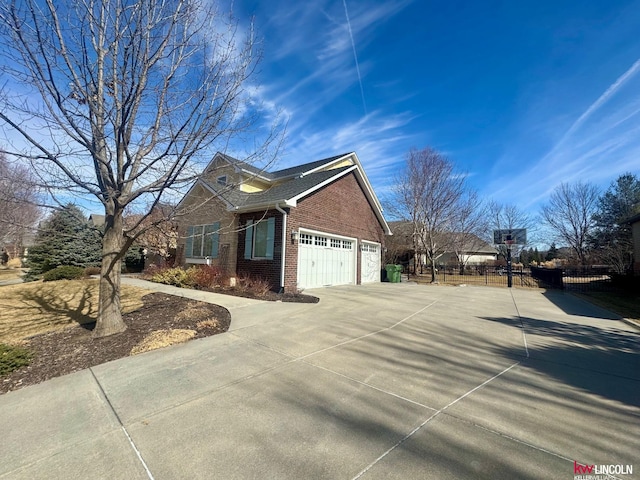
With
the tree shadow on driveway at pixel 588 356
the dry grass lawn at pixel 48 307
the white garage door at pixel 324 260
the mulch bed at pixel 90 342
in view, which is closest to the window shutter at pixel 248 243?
the white garage door at pixel 324 260

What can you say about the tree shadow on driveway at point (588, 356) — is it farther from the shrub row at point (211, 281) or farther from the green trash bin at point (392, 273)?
the green trash bin at point (392, 273)

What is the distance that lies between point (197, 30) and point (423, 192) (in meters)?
17.8

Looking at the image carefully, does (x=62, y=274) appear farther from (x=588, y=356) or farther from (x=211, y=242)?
(x=588, y=356)

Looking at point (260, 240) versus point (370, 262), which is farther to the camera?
point (370, 262)

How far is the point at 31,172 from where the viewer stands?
4785 mm

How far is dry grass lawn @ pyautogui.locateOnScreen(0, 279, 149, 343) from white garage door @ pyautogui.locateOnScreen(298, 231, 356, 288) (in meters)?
5.81

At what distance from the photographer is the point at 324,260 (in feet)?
41.9

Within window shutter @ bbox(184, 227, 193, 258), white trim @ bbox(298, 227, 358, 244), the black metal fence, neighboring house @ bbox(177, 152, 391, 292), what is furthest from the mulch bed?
the black metal fence

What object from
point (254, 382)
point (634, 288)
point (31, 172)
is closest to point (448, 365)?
point (254, 382)

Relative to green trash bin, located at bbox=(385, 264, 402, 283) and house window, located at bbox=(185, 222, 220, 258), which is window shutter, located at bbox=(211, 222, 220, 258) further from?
green trash bin, located at bbox=(385, 264, 402, 283)

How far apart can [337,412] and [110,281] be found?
4.88 meters

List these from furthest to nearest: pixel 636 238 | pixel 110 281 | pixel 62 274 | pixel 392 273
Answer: pixel 392 273, pixel 636 238, pixel 62 274, pixel 110 281

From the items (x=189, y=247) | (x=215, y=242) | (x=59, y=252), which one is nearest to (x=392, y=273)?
(x=215, y=242)

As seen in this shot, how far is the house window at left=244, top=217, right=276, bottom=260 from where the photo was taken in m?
11.1
